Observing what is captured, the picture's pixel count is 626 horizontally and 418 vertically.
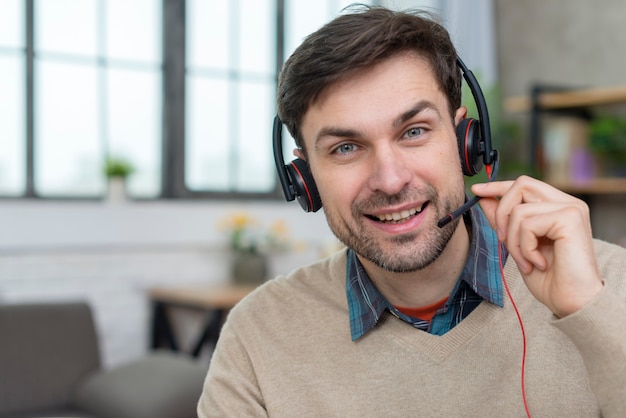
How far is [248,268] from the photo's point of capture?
148 inches

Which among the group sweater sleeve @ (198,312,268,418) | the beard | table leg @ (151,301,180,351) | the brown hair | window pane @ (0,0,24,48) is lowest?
table leg @ (151,301,180,351)

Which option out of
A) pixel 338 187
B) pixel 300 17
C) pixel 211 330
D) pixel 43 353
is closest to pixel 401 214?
pixel 338 187

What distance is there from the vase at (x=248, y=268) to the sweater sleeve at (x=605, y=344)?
112 inches

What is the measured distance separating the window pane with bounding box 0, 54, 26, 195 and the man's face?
2.50 metres

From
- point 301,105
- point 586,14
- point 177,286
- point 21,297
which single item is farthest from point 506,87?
point 301,105

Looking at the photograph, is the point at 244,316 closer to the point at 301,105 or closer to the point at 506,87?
the point at 301,105

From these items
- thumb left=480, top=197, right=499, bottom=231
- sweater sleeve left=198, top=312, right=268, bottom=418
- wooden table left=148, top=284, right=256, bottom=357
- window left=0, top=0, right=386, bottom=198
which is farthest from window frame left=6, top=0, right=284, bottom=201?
thumb left=480, top=197, right=499, bottom=231

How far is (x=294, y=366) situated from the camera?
1309 mm

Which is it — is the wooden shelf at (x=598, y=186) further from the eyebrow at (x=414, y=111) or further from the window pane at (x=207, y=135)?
the eyebrow at (x=414, y=111)

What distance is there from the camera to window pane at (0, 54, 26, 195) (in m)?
3.40

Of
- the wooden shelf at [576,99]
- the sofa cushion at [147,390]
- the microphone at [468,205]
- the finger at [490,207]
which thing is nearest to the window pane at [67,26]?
the sofa cushion at [147,390]

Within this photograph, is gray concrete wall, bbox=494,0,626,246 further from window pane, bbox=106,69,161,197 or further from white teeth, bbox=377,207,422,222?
white teeth, bbox=377,207,422,222

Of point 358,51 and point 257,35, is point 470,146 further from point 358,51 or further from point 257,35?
point 257,35

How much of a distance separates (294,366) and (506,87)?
12.7 feet
